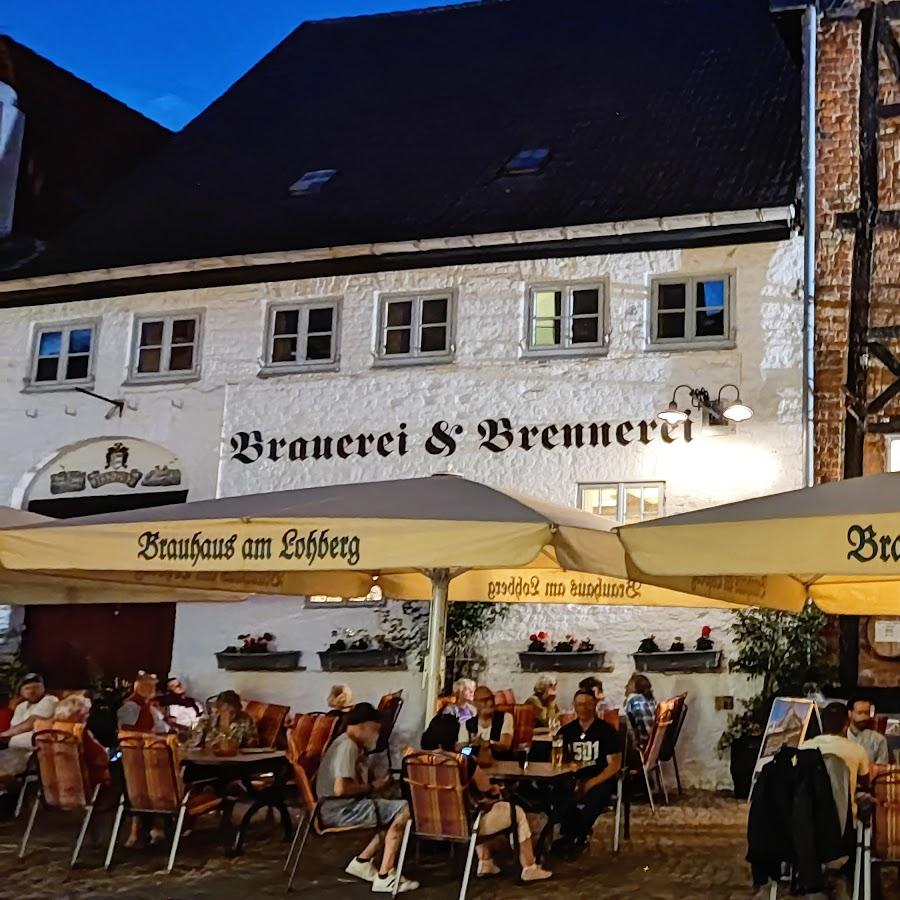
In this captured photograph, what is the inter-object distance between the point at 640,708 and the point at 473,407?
3807 mm

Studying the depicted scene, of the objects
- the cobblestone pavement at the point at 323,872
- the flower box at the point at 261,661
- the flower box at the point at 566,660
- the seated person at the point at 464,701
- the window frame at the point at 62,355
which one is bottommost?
the cobblestone pavement at the point at 323,872

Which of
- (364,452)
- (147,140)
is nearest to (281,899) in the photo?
(364,452)

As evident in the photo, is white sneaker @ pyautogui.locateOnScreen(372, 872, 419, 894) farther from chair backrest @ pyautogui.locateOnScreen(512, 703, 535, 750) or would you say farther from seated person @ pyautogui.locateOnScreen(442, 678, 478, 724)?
seated person @ pyautogui.locateOnScreen(442, 678, 478, 724)

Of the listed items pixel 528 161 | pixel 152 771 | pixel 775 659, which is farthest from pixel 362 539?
pixel 528 161

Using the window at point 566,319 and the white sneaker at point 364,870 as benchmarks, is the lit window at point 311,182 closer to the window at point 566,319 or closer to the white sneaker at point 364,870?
the window at point 566,319

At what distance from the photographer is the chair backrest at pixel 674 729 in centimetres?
1111

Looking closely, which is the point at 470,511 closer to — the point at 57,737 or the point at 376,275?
the point at 57,737

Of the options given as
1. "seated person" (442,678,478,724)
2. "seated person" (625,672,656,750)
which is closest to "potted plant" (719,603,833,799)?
"seated person" (625,672,656,750)

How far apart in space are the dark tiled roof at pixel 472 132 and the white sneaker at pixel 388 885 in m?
7.87

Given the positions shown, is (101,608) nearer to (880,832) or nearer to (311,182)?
(311,182)

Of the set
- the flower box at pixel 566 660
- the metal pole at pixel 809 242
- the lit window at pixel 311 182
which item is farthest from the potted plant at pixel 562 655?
the lit window at pixel 311 182

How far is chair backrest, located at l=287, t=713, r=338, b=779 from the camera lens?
29.3ft

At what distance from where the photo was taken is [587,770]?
8.39 metres

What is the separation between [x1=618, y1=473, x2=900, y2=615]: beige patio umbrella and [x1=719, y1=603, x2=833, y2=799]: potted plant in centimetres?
587
